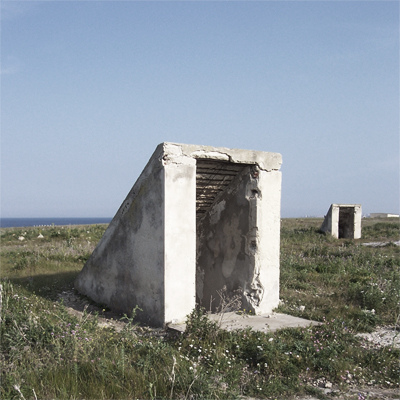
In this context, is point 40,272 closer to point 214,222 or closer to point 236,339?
point 214,222

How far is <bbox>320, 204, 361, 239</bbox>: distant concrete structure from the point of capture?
19.7 metres

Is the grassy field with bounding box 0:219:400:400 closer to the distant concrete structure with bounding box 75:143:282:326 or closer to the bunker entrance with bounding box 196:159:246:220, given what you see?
the distant concrete structure with bounding box 75:143:282:326

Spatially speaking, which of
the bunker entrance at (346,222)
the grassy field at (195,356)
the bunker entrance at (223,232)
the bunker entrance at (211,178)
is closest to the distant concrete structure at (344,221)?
the bunker entrance at (346,222)

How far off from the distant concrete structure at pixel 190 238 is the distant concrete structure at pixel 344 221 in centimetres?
1313

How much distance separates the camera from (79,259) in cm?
1120

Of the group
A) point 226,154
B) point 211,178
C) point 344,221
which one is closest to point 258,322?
point 211,178

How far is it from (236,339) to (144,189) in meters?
2.44

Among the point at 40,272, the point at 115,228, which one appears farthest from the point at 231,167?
the point at 40,272

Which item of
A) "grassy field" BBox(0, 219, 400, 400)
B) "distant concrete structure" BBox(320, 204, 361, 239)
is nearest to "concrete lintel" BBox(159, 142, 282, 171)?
"grassy field" BBox(0, 219, 400, 400)

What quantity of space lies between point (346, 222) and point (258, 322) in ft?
53.6

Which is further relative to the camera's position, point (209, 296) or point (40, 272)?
point (40, 272)

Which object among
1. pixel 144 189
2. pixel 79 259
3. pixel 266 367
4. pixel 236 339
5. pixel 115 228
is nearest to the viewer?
pixel 266 367

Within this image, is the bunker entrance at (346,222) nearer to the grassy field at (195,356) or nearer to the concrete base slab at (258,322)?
the grassy field at (195,356)

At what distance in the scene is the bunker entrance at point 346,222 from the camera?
20.9 metres
